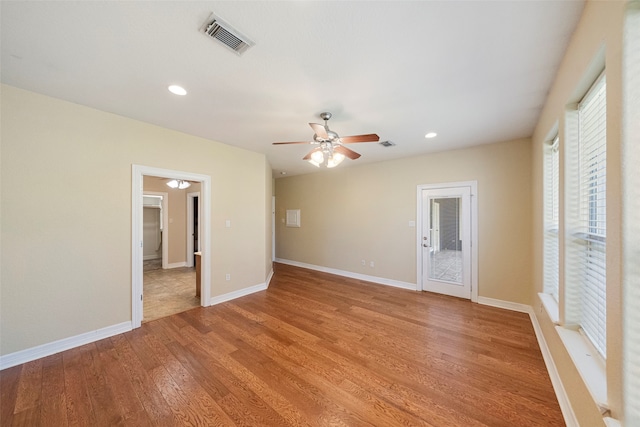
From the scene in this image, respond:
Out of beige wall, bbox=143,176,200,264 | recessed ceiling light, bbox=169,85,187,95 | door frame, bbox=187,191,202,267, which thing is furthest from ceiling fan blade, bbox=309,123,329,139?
door frame, bbox=187,191,202,267

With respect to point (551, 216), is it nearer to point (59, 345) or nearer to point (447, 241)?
point (447, 241)

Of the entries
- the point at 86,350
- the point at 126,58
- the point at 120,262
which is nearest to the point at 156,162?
the point at 120,262

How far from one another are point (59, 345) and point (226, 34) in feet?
11.6

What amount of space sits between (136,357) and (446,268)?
4.73 m

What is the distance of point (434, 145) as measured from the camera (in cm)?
384

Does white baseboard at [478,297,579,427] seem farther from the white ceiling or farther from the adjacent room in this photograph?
the white ceiling

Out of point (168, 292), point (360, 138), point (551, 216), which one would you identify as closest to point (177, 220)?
point (168, 292)

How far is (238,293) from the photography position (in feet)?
13.4

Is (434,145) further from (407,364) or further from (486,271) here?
(407,364)

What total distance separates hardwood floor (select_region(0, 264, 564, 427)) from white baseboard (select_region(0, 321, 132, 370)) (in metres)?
0.09

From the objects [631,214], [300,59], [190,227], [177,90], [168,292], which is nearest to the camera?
[631,214]

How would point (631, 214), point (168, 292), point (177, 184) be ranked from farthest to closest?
point (177, 184), point (168, 292), point (631, 214)

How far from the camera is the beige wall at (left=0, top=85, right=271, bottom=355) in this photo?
2.20 m

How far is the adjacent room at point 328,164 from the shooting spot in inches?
53.2
